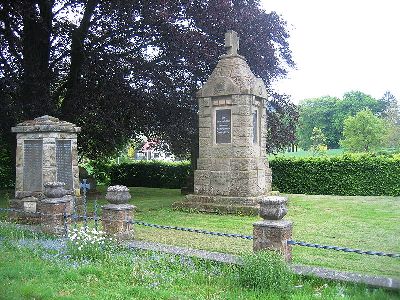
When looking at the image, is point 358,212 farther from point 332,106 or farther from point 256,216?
point 332,106

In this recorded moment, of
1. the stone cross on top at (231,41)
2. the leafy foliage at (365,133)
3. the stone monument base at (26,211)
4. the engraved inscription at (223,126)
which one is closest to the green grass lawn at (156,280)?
the stone monument base at (26,211)

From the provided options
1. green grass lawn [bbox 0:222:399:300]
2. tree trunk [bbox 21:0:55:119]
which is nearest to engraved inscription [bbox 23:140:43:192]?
tree trunk [bbox 21:0:55:119]

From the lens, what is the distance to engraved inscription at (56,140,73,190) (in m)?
12.1

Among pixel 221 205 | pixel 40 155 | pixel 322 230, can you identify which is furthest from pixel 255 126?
pixel 40 155

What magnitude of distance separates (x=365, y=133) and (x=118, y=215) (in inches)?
2087

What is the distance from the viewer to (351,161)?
20.3m

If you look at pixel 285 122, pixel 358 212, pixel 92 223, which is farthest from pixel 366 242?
pixel 285 122

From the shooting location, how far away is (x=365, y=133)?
56.4 metres

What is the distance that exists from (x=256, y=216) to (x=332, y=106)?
72.9 metres

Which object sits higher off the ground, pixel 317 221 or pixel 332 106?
pixel 332 106

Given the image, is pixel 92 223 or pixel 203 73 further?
pixel 203 73

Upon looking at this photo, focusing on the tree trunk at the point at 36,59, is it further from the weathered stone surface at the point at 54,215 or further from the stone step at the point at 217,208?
the weathered stone surface at the point at 54,215

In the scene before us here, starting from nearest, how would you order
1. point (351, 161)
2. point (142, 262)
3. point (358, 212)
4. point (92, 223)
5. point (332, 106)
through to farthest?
point (142, 262) → point (92, 223) → point (358, 212) → point (351, 161) → point (332, 106)

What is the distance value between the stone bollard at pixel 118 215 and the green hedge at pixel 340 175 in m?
14.1
